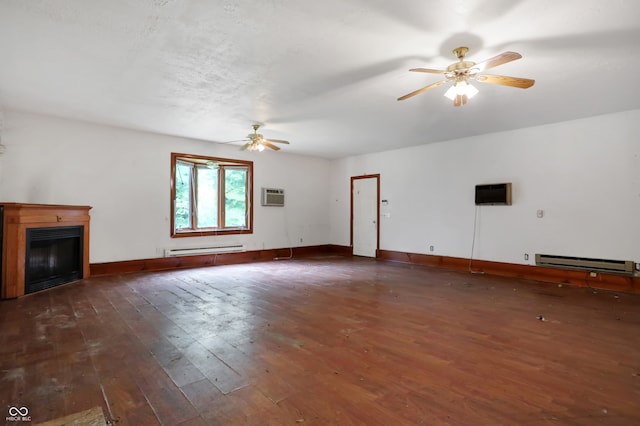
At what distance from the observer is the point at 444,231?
6.49m

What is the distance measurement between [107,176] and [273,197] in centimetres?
340

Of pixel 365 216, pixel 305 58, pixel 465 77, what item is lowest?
pixel 365 216

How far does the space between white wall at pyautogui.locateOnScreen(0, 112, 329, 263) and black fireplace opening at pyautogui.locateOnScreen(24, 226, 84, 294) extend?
0.37 m

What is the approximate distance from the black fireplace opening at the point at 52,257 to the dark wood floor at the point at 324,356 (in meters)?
0.37

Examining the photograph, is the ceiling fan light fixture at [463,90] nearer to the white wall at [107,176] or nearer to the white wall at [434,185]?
the white wall at [434,185]

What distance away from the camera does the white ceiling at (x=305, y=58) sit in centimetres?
237

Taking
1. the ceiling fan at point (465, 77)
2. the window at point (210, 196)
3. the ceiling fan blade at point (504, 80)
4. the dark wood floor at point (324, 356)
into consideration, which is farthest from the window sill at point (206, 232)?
the ceiling fan blade at point (504, 80)

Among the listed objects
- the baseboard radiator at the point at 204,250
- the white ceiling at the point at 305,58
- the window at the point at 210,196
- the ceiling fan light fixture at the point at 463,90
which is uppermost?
the white ceiling at the point at 305,58

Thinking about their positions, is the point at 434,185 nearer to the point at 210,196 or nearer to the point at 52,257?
the point at 210,196

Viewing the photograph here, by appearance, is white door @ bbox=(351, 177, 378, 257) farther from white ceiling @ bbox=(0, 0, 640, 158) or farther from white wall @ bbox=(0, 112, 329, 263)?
white ceiling @ bbox=(0, 0, 640, 158)

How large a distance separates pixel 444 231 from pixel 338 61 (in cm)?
454

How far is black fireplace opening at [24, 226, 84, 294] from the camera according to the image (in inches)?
165

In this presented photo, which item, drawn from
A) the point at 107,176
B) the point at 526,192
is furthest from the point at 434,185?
the point at 107,176

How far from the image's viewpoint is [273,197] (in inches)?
304
